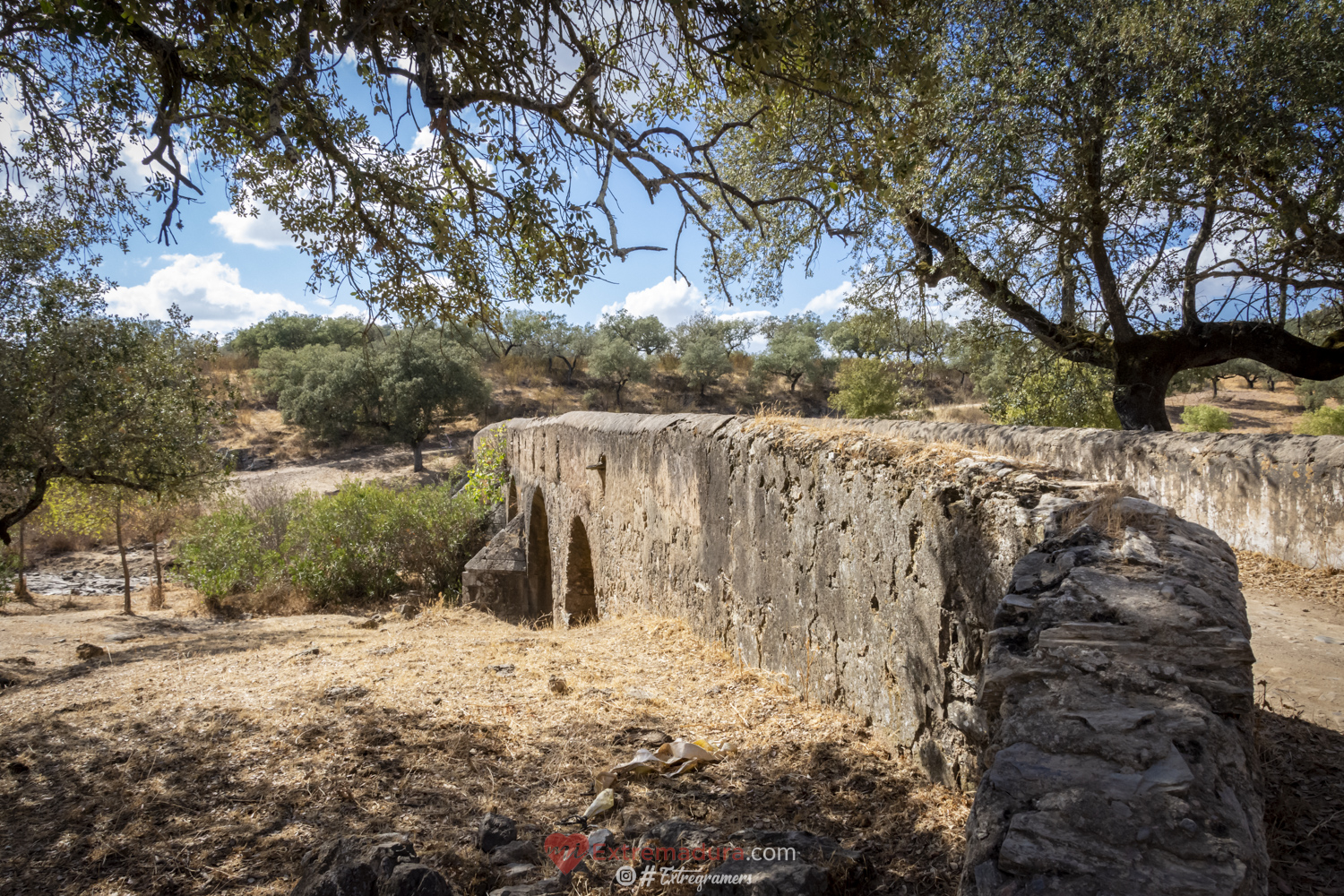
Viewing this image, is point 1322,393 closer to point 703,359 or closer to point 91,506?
point 703,359

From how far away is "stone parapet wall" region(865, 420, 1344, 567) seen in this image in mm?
5559

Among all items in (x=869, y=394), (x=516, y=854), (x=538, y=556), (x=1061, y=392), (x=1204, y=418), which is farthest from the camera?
(x=869, y=394)

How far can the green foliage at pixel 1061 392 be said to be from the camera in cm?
1084

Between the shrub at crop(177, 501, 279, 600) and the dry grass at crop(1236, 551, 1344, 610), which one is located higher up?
the dry grass at crop(1236, 551, 1344, 610)

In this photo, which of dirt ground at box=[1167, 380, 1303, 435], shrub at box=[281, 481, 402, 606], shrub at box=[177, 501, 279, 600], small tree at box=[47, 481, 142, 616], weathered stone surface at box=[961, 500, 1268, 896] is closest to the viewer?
weathered stone surface at box=[961, 500, 1268, 896]

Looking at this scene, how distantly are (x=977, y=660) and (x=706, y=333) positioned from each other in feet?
121

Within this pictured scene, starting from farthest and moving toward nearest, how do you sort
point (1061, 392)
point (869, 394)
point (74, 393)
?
point (869, 394), point (1061, 392), point (74, 393)

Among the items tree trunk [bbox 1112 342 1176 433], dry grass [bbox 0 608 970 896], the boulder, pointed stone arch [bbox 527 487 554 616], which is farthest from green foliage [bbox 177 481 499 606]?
the boulder

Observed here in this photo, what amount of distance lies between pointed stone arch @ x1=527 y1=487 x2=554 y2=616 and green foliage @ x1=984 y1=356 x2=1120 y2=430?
23.3ft

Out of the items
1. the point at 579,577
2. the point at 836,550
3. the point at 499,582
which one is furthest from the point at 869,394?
the point at 836,550

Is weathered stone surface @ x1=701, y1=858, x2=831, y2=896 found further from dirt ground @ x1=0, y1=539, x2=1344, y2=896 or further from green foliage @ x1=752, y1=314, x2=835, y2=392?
green foliage @ x1=752, y1=314, x2=835, y2=392

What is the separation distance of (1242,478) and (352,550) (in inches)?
463

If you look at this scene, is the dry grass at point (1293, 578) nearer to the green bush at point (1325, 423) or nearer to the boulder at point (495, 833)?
the boulder at point (495, 833)

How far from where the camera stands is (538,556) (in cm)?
1030
